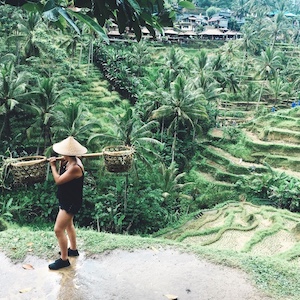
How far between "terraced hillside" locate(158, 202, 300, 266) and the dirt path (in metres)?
5.05

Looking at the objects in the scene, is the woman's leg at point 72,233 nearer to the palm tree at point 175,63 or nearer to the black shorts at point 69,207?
the black shorts at point 69,207

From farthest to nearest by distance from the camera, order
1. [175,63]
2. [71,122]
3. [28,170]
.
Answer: [175,63]
[71,122]
[28,170]

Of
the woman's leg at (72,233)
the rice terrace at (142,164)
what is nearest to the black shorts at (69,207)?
the woman's leg at (72,233)

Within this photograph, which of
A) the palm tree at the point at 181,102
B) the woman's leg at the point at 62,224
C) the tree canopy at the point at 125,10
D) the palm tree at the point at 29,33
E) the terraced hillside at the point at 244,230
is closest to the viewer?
the tree canopy at the point at 125,10

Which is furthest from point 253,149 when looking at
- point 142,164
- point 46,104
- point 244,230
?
point 46,104

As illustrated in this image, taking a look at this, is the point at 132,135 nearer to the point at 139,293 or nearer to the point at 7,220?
the point at 7,220

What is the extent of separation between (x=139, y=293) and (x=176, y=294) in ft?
1.46

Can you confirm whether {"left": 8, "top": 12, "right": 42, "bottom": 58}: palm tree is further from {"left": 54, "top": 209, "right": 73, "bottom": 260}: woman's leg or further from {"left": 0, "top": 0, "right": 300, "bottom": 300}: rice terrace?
{"left": 54, "top": 209, "right": 73, "bottom": 260}: woman's leg

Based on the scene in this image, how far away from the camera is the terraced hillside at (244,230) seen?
38.8 ft

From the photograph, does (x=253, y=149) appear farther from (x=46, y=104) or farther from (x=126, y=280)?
(x=126, y=280)

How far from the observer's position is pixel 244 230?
531 inches

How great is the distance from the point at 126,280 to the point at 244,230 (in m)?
9.77

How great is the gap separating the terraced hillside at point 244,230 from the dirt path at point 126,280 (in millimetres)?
5049

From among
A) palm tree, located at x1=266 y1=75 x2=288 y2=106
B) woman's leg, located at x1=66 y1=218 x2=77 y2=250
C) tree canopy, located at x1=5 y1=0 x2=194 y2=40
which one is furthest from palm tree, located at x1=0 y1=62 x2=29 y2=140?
palm tree, located at x1=266 y1=75 x2=288 y2=106
